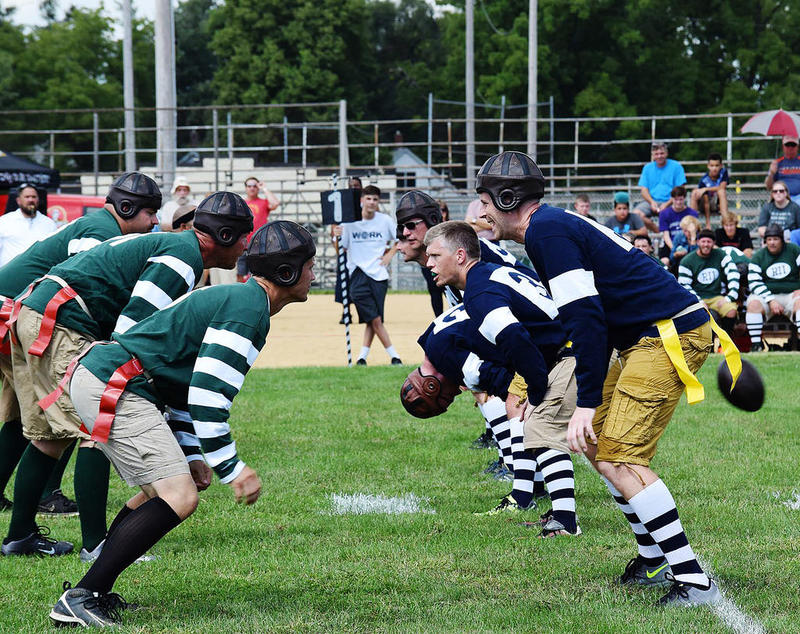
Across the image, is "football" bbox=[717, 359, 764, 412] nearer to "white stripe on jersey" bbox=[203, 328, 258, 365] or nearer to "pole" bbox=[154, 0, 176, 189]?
"white stripe on jersey" bbox=[203, 328, 258, 365]

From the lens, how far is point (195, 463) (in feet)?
17.0

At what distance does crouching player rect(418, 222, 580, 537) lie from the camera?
17.2 ft

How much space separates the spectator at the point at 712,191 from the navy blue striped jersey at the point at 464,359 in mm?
12561

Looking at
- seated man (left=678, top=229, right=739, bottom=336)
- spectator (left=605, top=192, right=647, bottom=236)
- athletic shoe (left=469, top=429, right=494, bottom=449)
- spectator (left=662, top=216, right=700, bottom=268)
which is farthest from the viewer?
spectator (left=605, top=192, right=647, bottom=236)

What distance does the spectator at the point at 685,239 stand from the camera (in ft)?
50.9

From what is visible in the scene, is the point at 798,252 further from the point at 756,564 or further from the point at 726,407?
the point at 756,564

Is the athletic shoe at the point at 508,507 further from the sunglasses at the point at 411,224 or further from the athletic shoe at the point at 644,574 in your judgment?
the sunglasses at the point at 411,224

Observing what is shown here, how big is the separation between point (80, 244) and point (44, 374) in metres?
0.80

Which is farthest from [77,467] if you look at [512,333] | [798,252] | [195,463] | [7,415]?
[798,252]

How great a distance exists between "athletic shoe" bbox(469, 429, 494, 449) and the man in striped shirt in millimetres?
3736

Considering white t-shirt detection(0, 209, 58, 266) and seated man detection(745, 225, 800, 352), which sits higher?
white t-shirt detection(0, 209, 58, 266)

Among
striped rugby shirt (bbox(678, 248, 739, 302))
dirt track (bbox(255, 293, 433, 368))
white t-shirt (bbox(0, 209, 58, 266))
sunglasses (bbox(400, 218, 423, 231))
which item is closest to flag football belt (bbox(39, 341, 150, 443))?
sunglasses (bbox(400, 218, 423, 231))

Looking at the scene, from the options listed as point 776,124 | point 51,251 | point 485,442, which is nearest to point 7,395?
point 51,251

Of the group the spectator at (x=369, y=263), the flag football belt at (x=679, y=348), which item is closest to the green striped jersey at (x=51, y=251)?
the flag football belt at (x=679, y=348)
